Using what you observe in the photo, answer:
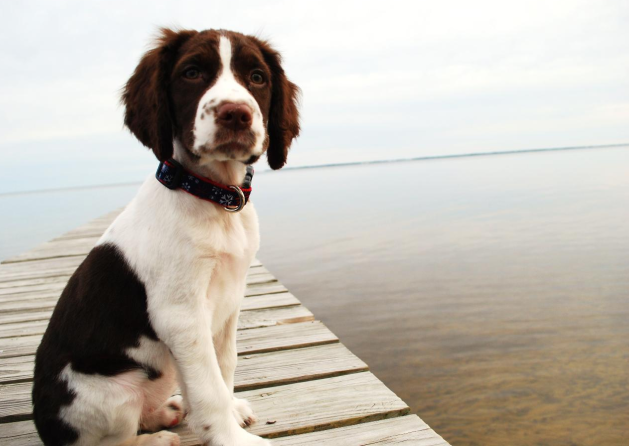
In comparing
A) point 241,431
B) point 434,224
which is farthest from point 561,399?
point 434,224

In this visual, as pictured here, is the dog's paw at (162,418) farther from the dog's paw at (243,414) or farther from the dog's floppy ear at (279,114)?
the dog's floppy ear at (279,114)

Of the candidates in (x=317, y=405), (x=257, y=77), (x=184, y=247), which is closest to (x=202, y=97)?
(x=257, y=77)

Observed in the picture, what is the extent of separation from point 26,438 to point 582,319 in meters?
6.17

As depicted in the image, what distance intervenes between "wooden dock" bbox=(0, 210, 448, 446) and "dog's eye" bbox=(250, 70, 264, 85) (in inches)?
61.7

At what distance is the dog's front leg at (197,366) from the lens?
191 centimetres

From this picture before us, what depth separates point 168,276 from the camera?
192cm

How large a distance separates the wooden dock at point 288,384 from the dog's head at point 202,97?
4.09ft

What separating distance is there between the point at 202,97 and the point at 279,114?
0.49m

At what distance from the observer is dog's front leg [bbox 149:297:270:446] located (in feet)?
6.26

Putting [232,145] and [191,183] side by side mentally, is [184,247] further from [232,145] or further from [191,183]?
[232,145]

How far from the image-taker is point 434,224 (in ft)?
47.4

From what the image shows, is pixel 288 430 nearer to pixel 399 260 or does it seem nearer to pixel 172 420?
pixel 172 420

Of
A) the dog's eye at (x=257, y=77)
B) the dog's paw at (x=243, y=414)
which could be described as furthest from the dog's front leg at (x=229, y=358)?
the dog's eye at (x=257, y=77)

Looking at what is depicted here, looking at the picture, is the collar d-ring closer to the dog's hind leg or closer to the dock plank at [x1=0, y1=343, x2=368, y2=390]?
the dog's hind leg
